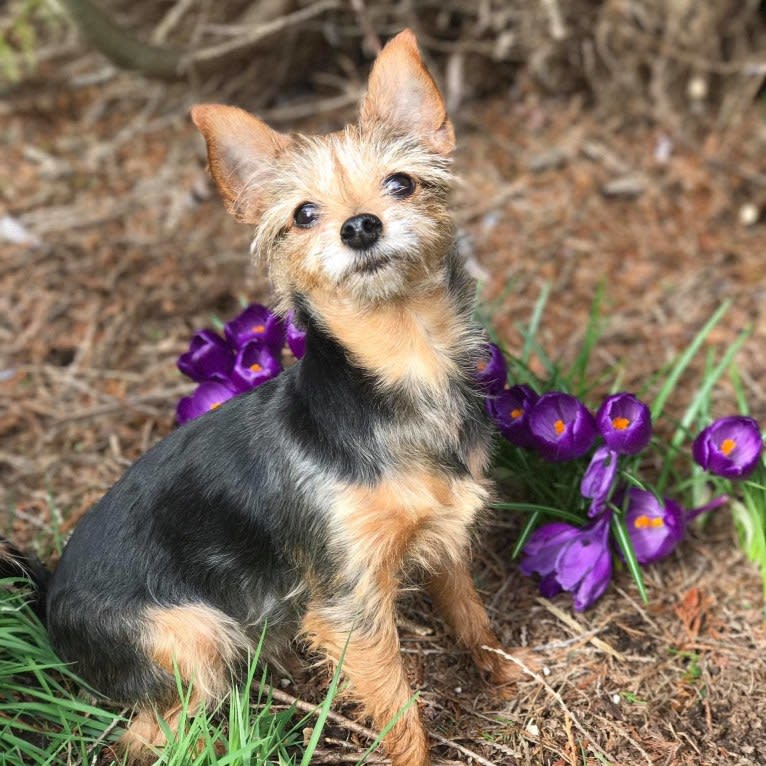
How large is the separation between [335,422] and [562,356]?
2.53 meters

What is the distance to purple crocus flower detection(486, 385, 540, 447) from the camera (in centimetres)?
348

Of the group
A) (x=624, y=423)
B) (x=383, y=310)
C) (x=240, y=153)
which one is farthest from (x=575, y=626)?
(x=240, y=153)

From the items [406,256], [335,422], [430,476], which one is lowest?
[430,476]

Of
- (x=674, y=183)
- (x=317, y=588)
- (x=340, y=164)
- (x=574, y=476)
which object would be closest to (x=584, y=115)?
(x=674, y=183)

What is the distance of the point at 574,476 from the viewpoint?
3.69 meters

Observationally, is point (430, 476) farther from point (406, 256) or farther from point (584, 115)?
point (584, 115)

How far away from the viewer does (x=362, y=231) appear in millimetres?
2578

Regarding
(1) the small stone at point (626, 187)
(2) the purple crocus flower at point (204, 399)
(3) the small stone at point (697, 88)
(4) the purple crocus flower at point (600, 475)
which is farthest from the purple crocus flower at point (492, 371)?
(3) the small stone at point (697, 88)

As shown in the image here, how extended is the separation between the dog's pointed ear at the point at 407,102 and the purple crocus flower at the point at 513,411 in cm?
105

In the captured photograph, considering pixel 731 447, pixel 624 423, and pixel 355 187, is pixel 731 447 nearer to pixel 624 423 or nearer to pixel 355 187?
pixel 624 423

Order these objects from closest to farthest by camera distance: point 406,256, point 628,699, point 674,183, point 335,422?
point 406,256 < point 335,422 < point 628,699 < point 674,183

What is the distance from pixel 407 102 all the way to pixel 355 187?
448 millimetres

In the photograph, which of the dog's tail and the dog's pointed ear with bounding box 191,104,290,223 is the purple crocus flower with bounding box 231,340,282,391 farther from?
the dog's tail

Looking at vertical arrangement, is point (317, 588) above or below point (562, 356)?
above
